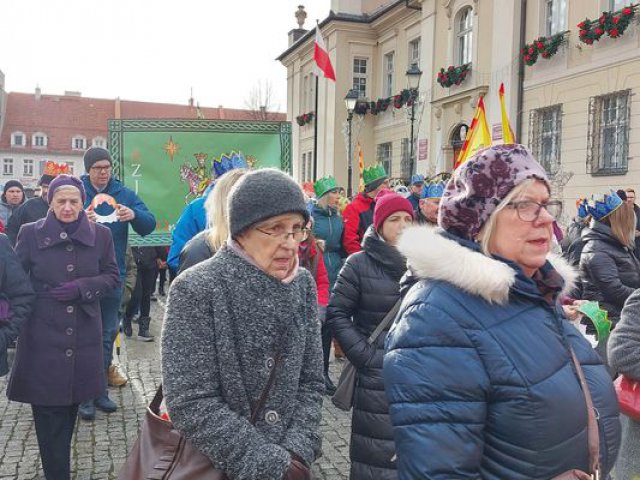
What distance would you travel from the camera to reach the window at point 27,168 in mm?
68000

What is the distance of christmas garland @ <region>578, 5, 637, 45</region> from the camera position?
42.8ft

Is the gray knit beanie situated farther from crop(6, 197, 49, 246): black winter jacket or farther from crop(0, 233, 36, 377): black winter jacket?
crop(6, 197, 49, 246): black winter jacket

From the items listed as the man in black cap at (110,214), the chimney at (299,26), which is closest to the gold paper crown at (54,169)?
the man in black cap at (110,214)

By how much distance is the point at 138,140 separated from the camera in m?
6.07

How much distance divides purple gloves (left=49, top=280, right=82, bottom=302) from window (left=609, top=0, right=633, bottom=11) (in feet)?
44.0

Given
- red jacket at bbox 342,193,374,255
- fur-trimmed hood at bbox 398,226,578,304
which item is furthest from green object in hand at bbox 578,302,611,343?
red jacket at bbox 342,193,374,255

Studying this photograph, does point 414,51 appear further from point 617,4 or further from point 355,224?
point 355,224

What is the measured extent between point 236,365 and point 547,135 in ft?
51.8

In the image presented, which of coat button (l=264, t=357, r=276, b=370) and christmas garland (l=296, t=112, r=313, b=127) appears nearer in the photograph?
coat button (l=264, t=357, r=276, b=370)

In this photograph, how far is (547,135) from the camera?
1648 centimetres

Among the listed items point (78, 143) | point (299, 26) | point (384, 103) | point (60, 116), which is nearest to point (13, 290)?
point (384, 103)

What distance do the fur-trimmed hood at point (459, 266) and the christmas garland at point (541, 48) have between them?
596 inches

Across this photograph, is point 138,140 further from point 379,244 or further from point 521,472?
point 521,472

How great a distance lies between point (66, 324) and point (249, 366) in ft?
8.02
